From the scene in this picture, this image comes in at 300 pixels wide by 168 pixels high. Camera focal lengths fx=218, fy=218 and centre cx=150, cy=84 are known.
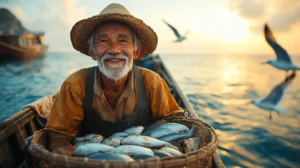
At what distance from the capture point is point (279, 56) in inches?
107

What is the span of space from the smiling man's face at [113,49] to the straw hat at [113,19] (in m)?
0.11

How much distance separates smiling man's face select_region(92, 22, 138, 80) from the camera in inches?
101

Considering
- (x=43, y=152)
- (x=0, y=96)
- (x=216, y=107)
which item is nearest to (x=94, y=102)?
(x=43, y=152)

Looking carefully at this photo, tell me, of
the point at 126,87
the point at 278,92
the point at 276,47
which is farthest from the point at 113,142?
the point at 276,47

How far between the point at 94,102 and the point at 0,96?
1417cm

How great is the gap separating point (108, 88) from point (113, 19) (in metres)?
0.88

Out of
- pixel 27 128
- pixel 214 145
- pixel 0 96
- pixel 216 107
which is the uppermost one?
pixel 214 145

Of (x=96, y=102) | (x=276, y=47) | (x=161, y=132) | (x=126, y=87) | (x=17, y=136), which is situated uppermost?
(x=276, y=47)

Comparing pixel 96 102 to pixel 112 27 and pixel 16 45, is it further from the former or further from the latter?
pixel 16 45

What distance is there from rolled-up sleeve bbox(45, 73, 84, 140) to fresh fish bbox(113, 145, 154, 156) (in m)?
0.87

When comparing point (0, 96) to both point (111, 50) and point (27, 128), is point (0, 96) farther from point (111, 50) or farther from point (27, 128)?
point (111, 50)

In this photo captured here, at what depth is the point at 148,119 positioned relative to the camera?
9.96ft

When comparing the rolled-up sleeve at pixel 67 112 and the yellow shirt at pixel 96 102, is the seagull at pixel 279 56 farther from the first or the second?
the rolled-up sleeve at pixel 67 112

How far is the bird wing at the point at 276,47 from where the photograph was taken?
2603 mm
